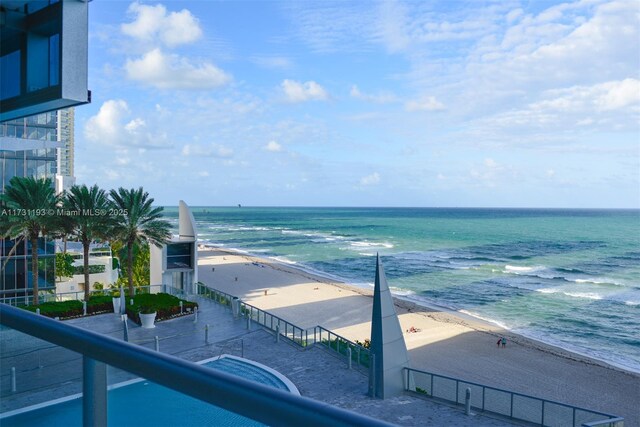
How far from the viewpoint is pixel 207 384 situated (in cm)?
116

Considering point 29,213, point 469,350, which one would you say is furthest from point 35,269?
point 469,350

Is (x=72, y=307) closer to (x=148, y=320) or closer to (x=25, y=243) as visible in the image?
(x=148, y=320)

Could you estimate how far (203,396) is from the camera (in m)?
1.20

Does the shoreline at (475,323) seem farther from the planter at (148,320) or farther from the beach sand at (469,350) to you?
the planter at (148,320)

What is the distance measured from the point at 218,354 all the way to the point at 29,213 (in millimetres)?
12495

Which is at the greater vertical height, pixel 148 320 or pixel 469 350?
pixel 148 320

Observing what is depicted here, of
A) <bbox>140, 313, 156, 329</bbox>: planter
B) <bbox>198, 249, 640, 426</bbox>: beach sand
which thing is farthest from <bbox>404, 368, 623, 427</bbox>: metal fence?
<bbox>140, 313, 156, 329</bbox>: planter

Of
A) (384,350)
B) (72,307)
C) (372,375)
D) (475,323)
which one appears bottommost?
(475,323)

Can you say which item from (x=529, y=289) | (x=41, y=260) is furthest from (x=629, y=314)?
(x=41, y=260)

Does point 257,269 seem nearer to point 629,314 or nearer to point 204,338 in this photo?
point 629,314

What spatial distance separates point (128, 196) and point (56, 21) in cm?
2622

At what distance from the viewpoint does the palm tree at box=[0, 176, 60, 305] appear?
22.8 m

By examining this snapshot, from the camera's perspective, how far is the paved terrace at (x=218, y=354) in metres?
1.83

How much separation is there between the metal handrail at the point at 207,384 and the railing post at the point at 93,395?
A: 50 millimetres
